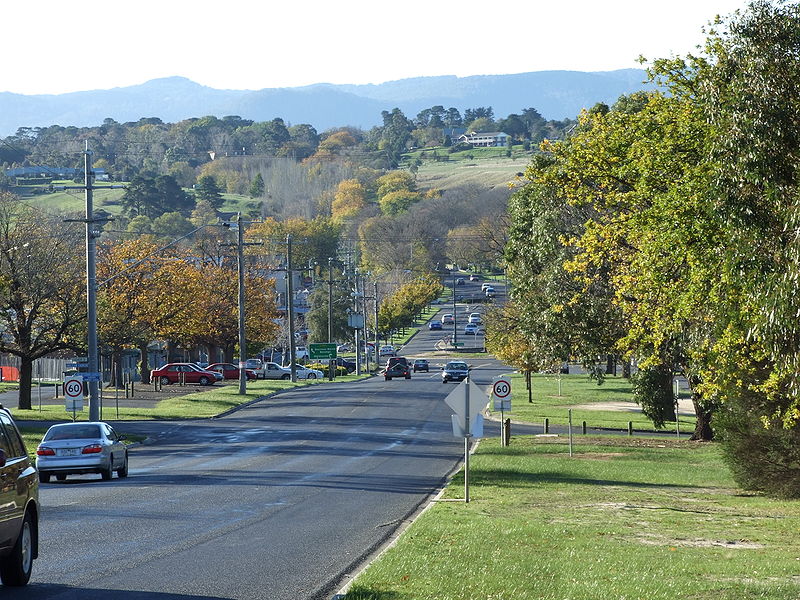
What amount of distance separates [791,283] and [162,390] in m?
66.4

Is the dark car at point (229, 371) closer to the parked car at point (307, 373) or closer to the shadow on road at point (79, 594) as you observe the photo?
the parked car at point (307, 373)

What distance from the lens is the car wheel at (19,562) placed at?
13188 millimetres

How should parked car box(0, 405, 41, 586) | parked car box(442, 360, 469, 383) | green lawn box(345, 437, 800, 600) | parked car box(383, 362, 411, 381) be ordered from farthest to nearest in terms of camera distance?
parked car box(383, 362, 411, 381) < parked car box(442, 360, 469, 383) < green lawn box(345, 437, 800, 600) < parked car box(0, 405, 41, 586)

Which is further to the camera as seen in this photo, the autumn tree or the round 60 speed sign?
the autumn tree

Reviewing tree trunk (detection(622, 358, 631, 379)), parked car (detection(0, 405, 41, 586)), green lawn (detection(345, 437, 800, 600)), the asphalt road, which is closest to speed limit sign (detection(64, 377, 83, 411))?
the asphalt road

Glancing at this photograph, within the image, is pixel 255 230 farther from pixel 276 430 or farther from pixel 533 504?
pixel 533 504

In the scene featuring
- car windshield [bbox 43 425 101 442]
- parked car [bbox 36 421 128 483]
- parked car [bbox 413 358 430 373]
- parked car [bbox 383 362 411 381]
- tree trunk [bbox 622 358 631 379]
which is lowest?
parked car [bbox 413 358 430 373]

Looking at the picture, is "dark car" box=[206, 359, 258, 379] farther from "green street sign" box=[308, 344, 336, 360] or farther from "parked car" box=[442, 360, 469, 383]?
"parked car" box=[442, 360, 469, 383]

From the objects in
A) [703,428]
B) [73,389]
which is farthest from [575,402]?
[73,389]

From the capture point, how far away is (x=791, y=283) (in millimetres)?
15570

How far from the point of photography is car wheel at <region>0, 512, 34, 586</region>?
13188 millimetres

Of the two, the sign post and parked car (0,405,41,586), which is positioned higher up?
parked car (0,405,41,586)

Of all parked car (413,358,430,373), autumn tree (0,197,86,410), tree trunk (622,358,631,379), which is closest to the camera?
tree trunk (622,358,631,379)

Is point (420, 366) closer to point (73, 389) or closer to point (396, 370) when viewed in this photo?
point (396, 370)
